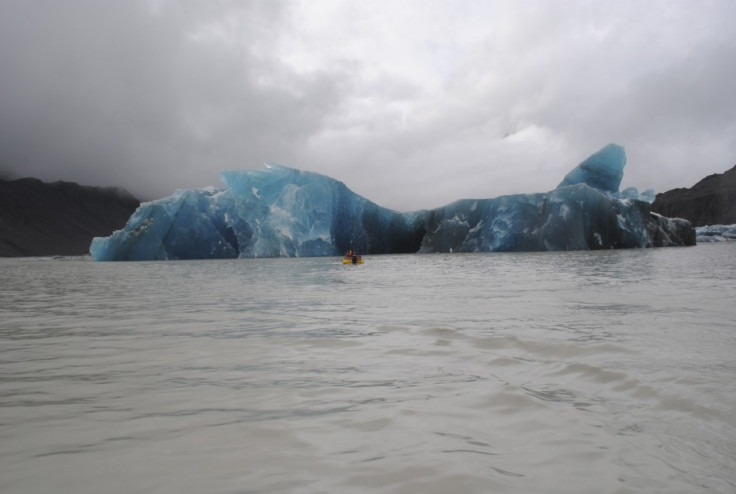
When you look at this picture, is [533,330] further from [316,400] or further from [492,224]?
[492,224]

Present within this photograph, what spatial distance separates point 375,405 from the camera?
2.73 meters

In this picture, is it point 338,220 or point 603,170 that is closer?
point 338,220

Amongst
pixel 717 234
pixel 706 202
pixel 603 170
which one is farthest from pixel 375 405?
pixel 706 202

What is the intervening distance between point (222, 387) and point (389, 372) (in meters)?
1.13

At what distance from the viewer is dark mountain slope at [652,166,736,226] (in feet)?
384

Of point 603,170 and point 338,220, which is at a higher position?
point 603,170

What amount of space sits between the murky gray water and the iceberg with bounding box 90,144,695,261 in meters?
29.5

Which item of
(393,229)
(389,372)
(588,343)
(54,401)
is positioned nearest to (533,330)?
(588,343)

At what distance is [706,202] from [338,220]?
387 ft

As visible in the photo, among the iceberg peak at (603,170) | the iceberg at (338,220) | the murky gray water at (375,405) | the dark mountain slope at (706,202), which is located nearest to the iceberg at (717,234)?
the iceberg at (338,220)

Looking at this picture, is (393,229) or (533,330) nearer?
(533,330)

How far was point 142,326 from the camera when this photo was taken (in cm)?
603

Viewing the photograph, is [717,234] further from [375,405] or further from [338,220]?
[375,405]

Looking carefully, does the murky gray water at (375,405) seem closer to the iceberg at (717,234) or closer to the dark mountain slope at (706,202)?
the iceberg at (717,234)
